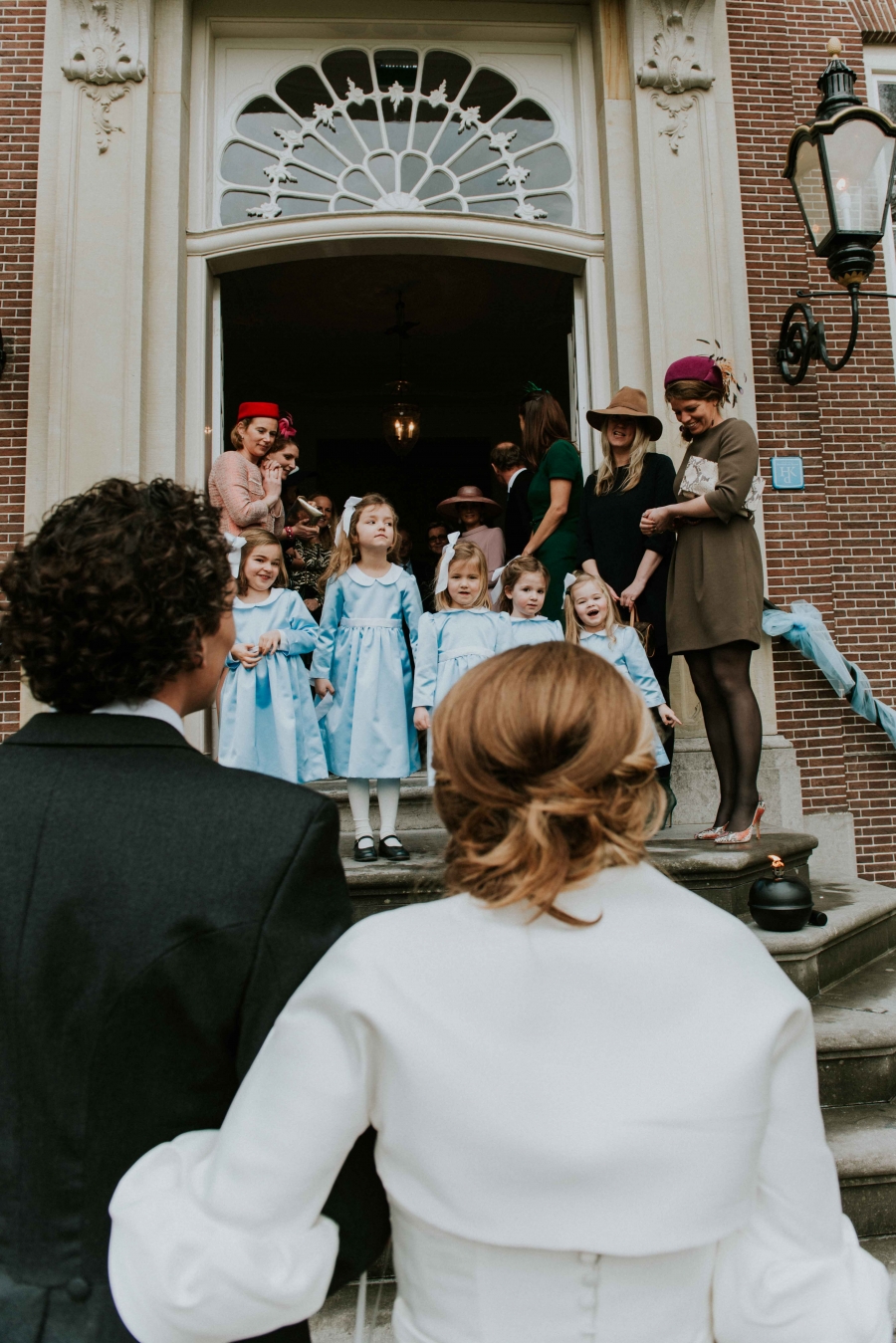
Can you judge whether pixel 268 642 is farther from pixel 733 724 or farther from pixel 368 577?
pixel 733 724

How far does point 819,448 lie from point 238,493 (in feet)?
11.9

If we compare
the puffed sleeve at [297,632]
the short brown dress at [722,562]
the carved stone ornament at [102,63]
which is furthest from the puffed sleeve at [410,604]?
the carved stone ornament at [102,63]

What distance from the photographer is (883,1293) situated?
3.57 feet

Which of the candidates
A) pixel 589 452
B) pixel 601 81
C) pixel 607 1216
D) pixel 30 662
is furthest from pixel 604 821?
pixel 601 81

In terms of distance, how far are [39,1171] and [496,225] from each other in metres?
6.19

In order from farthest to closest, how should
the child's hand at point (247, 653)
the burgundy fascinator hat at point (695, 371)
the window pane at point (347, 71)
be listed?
the window pane at point (347, 71)
the child's hand at point (247, 653)
the burgundy fascinator hat at point (695, 371)

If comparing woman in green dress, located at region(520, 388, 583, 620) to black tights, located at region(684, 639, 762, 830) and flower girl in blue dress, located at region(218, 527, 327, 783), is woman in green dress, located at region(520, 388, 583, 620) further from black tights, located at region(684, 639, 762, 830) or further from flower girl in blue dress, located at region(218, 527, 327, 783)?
flower girl in blue dress, located at region(218, 527, 327, 783)

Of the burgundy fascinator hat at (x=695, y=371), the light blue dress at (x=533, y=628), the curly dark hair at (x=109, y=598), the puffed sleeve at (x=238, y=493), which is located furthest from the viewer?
the puffed sleeve at (x=238, y=493)

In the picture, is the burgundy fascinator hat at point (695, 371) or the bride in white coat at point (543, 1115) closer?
the bride in white coat at point (543, 1115)

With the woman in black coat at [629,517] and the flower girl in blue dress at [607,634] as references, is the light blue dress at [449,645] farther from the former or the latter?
the woman in black coat at [629,517]

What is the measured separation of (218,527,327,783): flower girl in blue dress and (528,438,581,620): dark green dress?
1.36 m

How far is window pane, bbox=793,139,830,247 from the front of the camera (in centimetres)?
512

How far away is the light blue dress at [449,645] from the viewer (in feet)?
15.0

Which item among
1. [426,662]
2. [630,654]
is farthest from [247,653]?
[630,654]
